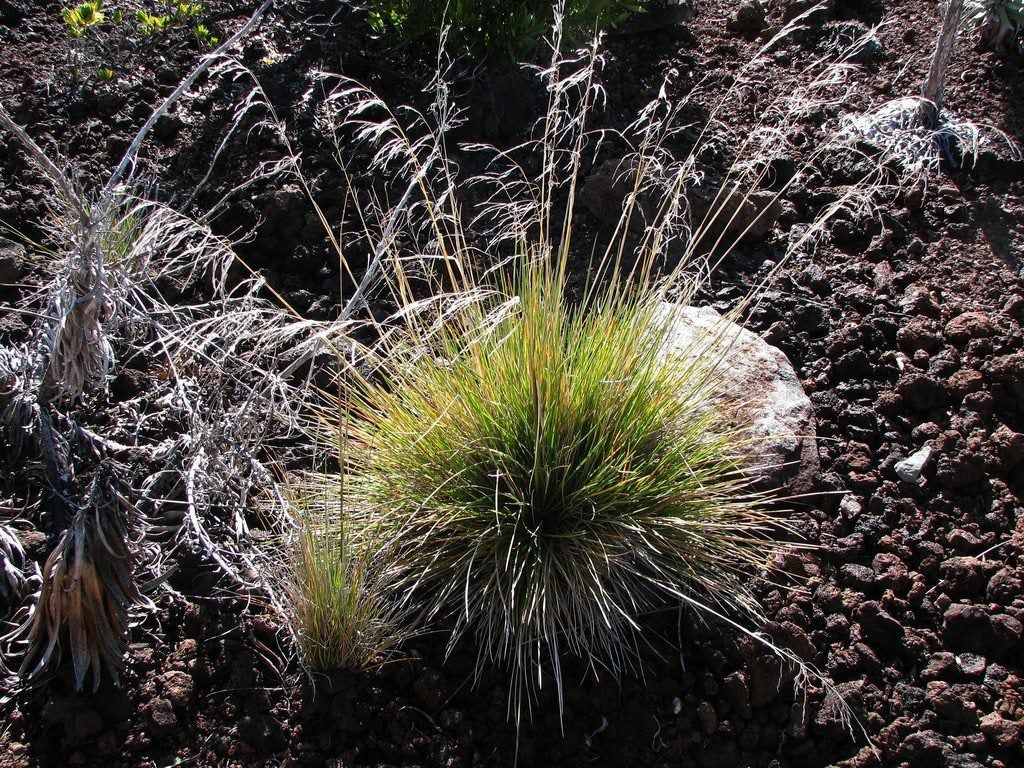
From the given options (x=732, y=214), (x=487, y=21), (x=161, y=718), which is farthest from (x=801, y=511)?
(x=487, y=21)

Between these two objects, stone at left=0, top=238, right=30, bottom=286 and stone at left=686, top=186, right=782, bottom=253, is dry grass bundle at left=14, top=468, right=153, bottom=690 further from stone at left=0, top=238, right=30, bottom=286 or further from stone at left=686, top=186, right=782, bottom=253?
stone at left=686, top=186, right=782, bottom=253

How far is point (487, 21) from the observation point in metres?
3.58

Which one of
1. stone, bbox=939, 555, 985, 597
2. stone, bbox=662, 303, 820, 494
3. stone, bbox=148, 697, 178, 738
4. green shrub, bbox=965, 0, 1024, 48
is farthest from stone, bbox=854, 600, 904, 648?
green shrub, bbox=965, 0, 1024, 48

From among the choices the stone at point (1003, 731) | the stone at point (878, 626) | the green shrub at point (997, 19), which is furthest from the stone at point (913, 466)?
the green shrub at point (997, 19)

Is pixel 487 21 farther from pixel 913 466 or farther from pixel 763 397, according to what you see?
pixel 913 466

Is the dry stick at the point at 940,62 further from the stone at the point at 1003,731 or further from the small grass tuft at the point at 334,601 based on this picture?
the small grass tuft at the point at 334,601

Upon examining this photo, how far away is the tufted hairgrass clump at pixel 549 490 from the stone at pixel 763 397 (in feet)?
0.87

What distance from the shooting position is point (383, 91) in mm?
3656

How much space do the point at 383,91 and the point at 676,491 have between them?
223cm

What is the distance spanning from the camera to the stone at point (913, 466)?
8.46ft

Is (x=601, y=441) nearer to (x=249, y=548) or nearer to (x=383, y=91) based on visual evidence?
(x=249, y=548)

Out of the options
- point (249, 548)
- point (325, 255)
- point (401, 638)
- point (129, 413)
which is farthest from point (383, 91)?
point (401, 638)

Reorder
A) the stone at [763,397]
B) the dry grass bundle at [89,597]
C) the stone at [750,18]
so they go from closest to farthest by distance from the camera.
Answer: the dry grass bundle at [89,597], the stone at [763,397], the stone at [750,18]

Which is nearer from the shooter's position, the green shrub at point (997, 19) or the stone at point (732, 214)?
the stone at point (732, 214)
